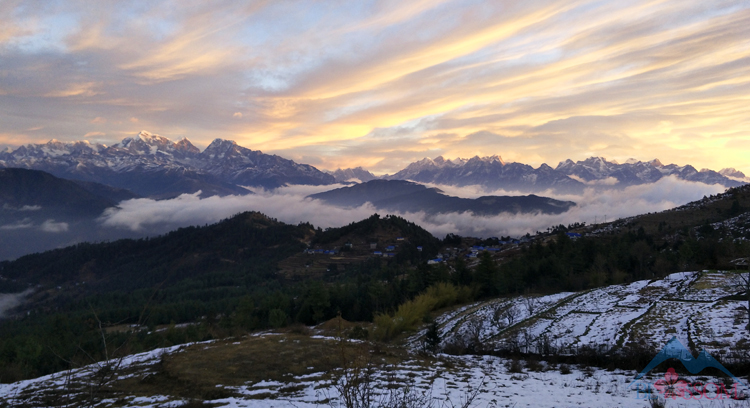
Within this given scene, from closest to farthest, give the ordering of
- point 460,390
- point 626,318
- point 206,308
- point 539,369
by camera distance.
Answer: point 460,390 < point 539,369 < point 626,318 < point 206,308

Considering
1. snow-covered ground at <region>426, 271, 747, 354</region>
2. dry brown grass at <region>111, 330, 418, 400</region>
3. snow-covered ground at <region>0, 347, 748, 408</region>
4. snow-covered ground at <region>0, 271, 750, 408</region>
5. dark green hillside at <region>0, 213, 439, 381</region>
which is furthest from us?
dark green hillside at <region>0, 213, 439, 381</region>

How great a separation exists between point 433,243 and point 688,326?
161359 mm

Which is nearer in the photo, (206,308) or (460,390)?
(460,390)

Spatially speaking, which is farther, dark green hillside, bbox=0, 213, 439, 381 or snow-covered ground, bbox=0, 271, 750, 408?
dark green hillside, bbox=0, 213, 439, 381

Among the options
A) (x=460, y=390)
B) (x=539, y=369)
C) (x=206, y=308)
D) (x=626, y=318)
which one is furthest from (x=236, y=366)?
(x=206, y=308)

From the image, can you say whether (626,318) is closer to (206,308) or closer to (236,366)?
(236,366)

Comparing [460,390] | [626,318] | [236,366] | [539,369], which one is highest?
[236,366]

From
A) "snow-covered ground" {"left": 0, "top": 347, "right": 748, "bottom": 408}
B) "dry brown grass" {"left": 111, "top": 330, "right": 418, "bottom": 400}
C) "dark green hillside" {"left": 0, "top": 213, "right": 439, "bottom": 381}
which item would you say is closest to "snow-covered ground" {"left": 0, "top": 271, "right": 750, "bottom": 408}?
"snow-covered ground" {"left": 0, "top": 347, "right": 748, "bottom": 408}

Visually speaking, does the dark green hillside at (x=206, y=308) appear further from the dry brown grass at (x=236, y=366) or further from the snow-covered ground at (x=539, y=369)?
the dry brown grass at (x=236, y=366)

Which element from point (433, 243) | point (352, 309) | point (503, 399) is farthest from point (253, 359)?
point (433, 243)

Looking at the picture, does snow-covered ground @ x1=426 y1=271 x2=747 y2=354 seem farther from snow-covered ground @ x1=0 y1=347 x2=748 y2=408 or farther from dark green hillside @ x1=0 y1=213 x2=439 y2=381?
dark green hillside @ x1=0 y1=213 x2=439 y2=381

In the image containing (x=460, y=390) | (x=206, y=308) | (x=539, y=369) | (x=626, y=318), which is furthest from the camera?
(x=206, y=308)

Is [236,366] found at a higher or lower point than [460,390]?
higher

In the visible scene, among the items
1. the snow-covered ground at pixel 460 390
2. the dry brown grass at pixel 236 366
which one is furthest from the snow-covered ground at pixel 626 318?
the dry brown grass at pixel 236 366
